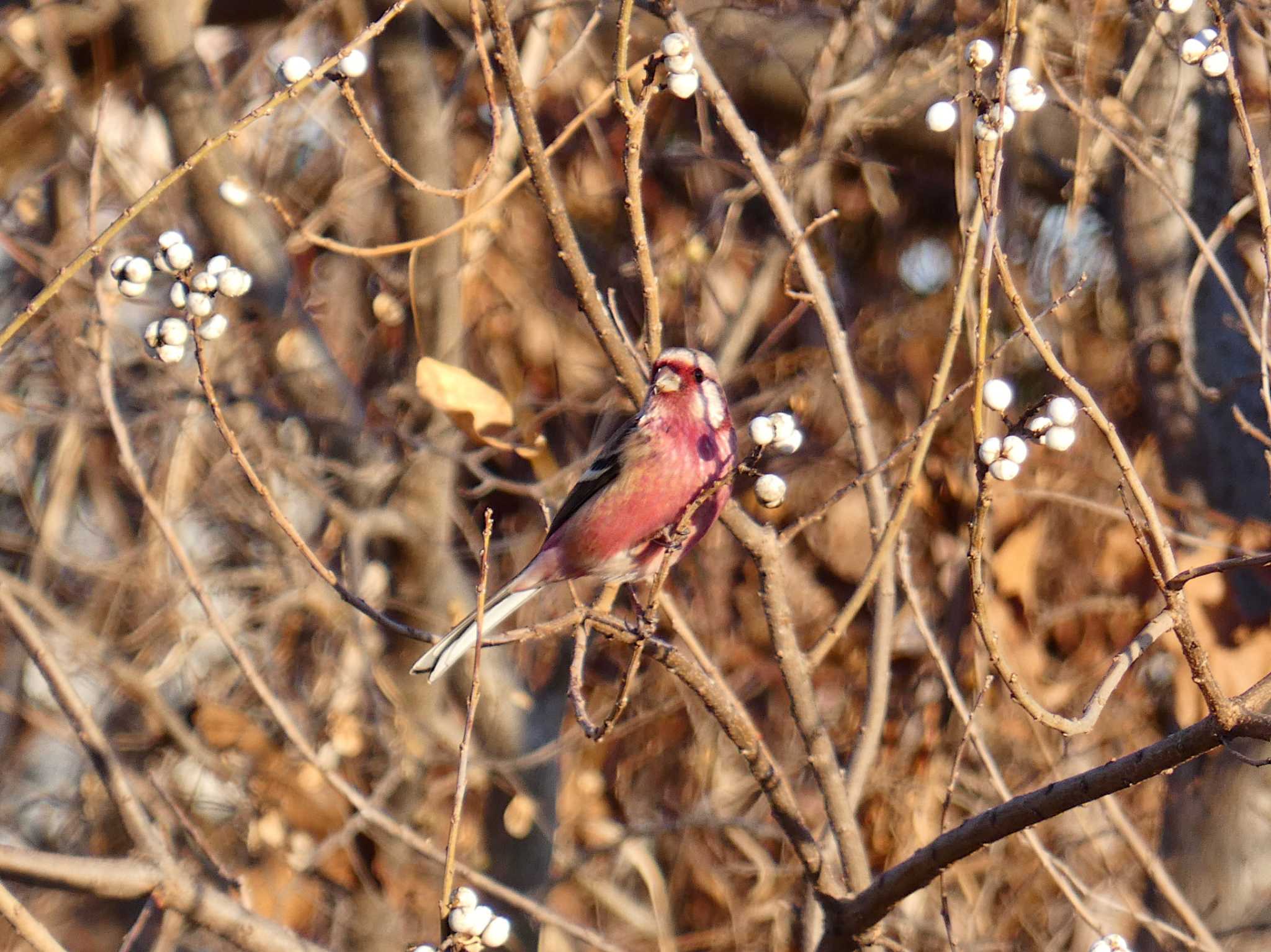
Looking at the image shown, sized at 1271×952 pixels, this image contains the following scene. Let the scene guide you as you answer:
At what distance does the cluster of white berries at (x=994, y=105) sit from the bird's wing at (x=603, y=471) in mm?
1360

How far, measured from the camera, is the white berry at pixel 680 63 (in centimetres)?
242

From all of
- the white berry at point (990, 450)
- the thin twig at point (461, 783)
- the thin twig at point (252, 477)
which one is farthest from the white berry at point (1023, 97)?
the thin twig at point (252, 477)

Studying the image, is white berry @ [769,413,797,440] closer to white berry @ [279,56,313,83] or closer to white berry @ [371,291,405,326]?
white berry @ [279,56,313,83]

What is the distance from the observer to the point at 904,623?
18.3 ft

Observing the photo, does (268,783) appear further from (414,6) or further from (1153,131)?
(1153,131)

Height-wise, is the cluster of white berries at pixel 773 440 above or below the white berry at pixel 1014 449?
below

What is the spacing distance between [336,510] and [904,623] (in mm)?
2370

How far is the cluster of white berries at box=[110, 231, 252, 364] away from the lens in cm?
238

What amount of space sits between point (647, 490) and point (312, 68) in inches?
57.5

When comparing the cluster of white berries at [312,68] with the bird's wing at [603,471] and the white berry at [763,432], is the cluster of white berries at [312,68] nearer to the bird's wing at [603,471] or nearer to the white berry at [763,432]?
the white berry at [763,432]

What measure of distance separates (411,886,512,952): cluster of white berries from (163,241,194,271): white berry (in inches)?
47.3

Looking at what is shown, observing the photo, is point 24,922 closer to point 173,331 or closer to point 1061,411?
point 173,331

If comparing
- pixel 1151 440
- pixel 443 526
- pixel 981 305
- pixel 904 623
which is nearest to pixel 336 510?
pixel 443 526

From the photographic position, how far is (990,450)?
6.47ft
